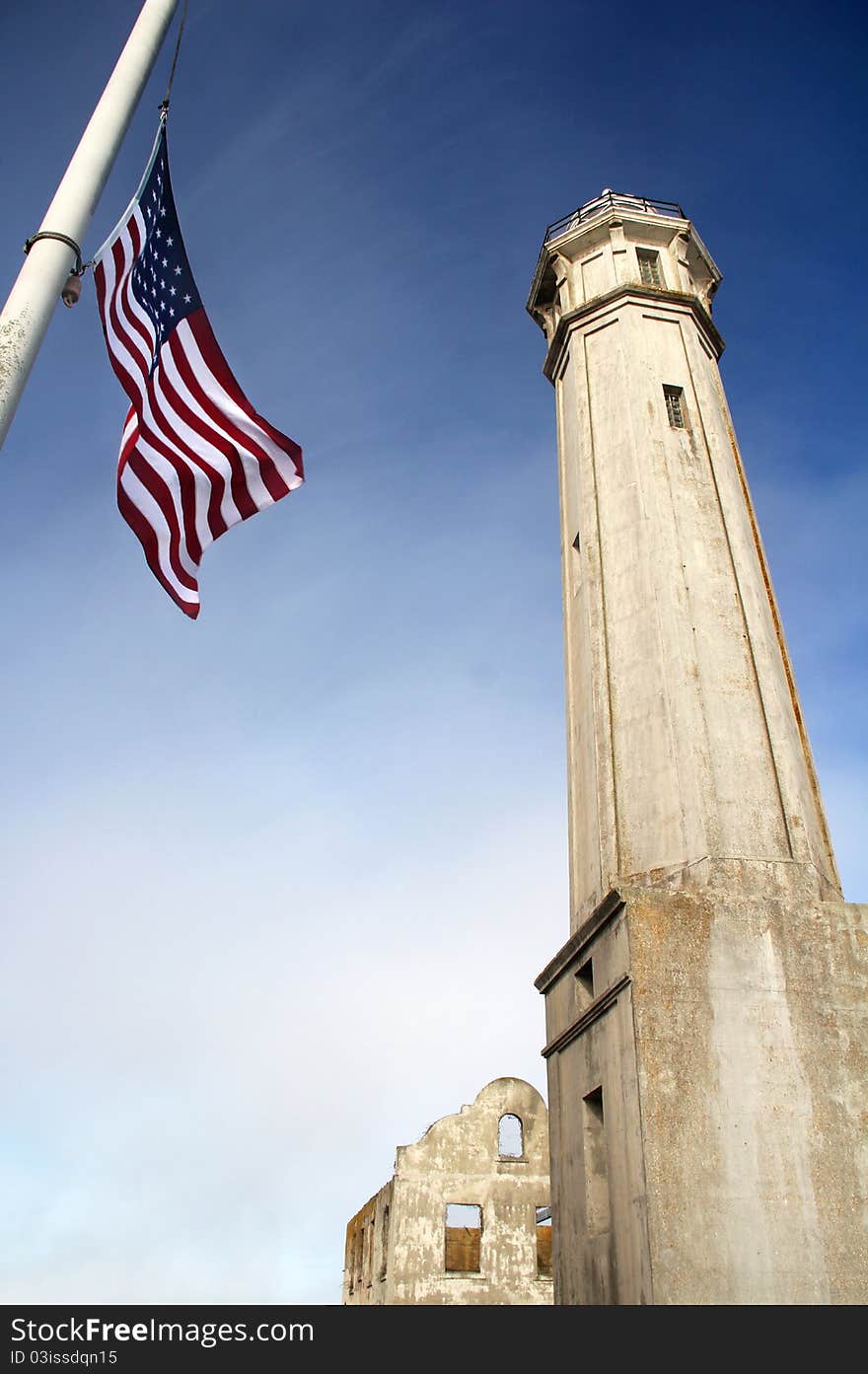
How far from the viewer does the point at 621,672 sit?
1444 cm

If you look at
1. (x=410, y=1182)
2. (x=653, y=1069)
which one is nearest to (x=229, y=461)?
(x=653, y=1069)

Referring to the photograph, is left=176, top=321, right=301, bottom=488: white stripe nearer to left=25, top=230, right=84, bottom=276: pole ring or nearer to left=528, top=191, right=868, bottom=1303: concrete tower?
left=25, top=230, right=84, bottom=276: pole ring

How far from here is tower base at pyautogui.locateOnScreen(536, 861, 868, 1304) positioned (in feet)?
31.2

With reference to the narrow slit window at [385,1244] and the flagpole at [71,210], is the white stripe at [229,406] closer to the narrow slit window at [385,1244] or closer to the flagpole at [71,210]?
the flagpole at [71,210]

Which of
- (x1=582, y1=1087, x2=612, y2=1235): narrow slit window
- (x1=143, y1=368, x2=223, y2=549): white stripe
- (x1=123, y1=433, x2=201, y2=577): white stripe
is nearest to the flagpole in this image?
(x1=143, y1=368, x2=223, y2=549): white stripe

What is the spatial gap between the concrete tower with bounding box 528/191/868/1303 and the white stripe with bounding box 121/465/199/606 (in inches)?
241

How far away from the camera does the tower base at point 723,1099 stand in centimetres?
951

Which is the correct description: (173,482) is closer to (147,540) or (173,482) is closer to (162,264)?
(147,540)

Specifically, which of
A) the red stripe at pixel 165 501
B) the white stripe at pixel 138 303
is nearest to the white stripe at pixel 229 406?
the white stripe at pixel 138 303

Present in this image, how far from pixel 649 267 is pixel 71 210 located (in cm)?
1566

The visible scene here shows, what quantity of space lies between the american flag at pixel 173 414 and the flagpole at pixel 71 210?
81 centimetres

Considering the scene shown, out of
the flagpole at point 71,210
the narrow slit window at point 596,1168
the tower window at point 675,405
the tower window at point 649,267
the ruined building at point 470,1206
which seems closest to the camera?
the flagpole at point 71,210

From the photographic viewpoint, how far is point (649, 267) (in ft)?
66.0
